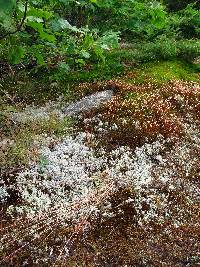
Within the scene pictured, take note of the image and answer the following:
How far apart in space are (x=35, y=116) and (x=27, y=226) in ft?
11.6

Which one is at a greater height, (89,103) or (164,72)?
(164,72)

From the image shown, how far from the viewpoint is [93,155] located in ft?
27.4

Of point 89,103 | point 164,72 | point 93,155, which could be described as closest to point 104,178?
point 93,155

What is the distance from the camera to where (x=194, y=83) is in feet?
36.9

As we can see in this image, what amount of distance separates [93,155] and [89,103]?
6.64 ft

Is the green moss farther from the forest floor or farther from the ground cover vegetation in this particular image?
the forest floor

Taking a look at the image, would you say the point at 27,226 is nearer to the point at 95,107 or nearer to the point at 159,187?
the point at 159,187

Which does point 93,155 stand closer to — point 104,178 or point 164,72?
point 104,178

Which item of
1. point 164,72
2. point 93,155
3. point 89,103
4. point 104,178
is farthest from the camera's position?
point 164,72

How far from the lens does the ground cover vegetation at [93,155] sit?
6285 mm

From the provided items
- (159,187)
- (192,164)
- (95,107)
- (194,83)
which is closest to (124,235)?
(159,187)

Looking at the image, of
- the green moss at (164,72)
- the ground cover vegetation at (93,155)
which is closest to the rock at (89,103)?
the ground cover vegetation at (93,155)

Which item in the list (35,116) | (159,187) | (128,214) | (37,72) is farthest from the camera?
(37,72)

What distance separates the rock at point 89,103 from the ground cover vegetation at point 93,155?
121mm
